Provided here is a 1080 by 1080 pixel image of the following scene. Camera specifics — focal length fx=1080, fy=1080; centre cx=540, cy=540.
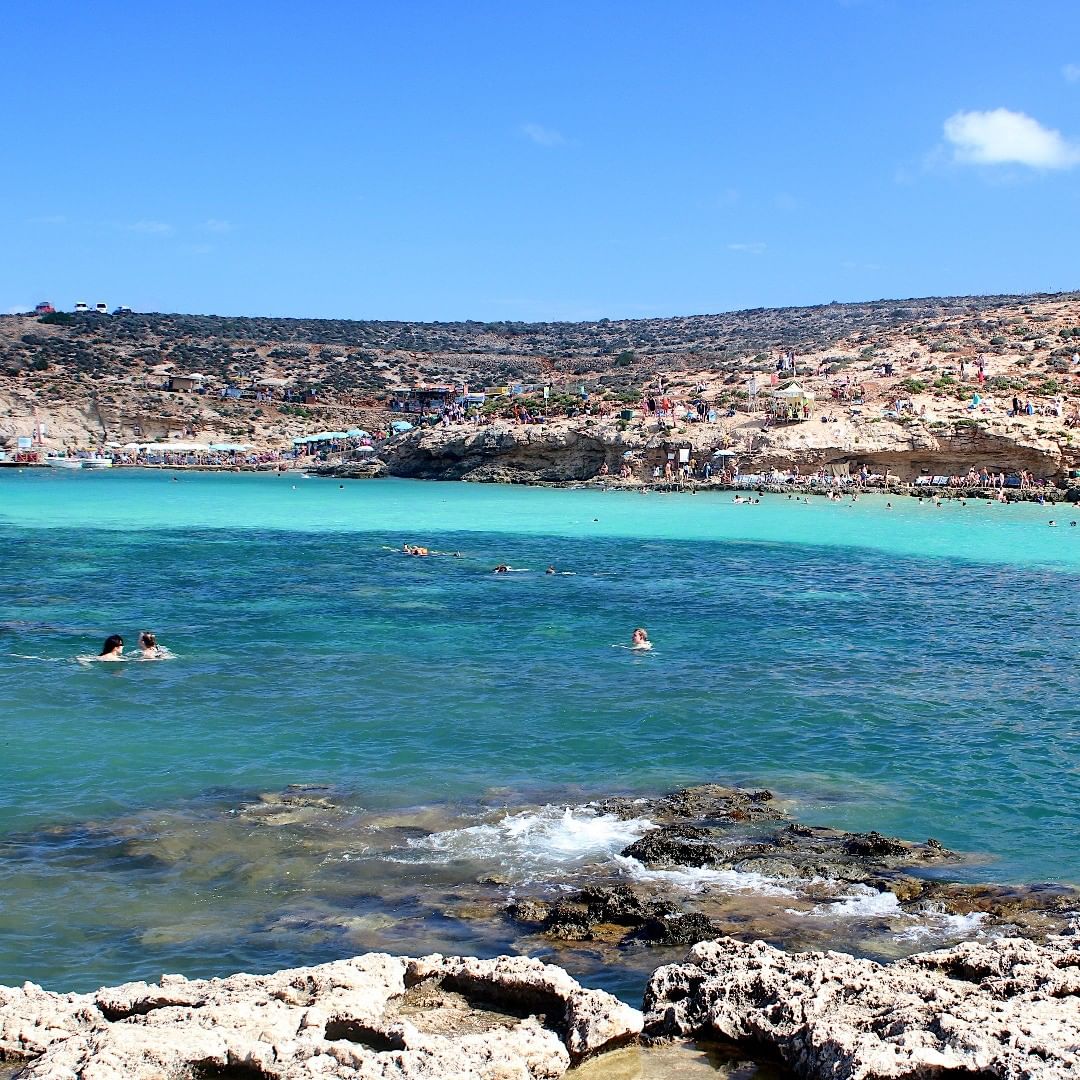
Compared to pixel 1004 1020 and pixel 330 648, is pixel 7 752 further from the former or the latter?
pixel 1004 1020

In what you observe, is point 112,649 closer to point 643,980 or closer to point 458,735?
point 458,735

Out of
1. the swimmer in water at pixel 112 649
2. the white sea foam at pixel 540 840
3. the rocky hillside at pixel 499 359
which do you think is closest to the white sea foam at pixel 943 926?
the white sea foam at pixel 540 840

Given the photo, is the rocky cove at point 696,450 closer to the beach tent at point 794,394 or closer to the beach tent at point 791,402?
the beach tent at point 791,402

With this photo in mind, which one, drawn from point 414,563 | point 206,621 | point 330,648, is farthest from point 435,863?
point 414,563

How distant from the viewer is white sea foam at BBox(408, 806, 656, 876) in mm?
9961

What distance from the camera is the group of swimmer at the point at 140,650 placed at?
17719 millimetres

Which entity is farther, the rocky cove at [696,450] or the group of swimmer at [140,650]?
the rocky cove at [696,450]

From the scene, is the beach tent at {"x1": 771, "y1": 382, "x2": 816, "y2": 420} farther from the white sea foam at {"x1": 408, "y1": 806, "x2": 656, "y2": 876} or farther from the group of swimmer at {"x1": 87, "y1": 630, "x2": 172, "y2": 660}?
the white sea foam at {"x1": 408, "y1": 806, "x2": 656, "y2": 876}

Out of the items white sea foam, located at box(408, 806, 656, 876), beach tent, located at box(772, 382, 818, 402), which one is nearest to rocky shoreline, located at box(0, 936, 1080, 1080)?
white sea foam, located at box(408, 806, 656, 876)

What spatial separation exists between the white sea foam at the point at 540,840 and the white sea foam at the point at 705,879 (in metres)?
0.42

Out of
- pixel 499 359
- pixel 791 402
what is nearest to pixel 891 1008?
pixel 791 402

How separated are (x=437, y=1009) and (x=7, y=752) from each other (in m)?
8.78

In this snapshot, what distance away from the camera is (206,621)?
21531 mm

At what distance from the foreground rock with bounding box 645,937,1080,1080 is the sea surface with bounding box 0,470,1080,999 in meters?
1.04
